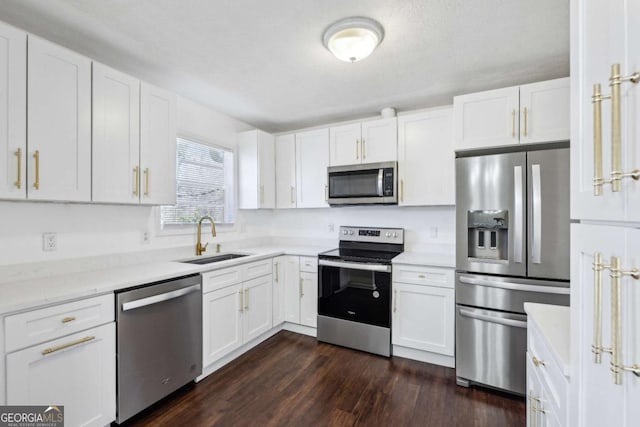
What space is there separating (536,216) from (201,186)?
301cm

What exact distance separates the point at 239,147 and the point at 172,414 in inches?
105

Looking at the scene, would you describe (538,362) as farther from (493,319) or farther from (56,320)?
(56,320)

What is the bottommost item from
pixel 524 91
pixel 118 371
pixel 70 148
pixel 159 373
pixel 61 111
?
pixel 159 373

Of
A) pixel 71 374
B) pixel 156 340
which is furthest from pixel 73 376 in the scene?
pixel 156 340

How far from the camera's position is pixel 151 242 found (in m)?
2.54

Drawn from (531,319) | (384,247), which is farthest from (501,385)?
(384,247)

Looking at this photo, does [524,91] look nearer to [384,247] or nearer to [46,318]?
[384,247]

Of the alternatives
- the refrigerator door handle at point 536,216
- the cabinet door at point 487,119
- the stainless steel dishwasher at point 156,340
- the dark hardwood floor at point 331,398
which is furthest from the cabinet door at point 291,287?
the refrigerator door handle at point 536,216

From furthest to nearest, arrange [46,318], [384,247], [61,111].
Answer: [384,247] → [61,111] → [46,318]

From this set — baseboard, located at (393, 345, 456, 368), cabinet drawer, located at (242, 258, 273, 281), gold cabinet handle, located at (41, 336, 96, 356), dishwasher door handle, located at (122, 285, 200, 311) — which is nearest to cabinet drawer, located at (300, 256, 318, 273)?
cabinet drawer, located at (242, 258, 273, 281)

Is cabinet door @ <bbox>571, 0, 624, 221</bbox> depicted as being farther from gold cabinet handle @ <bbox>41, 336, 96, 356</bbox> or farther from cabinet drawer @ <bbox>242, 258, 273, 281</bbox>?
cabinet drawer @ <bbox>242, 258, 273, 281</bbox>

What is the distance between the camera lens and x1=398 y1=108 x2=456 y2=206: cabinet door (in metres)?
2.71

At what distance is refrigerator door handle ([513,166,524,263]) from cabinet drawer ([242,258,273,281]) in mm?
2199

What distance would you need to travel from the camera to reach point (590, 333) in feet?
2.36
